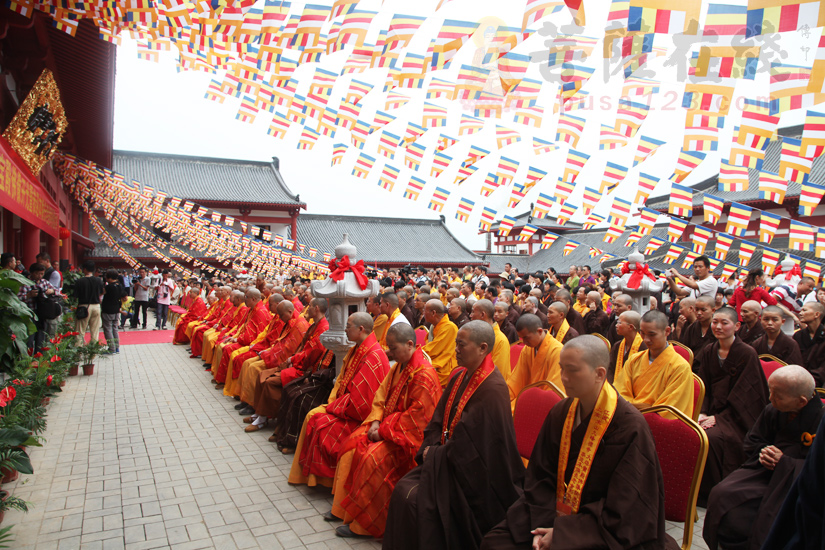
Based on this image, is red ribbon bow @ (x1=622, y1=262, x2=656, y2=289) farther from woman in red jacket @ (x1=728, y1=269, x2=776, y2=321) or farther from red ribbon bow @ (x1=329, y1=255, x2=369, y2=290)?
red ribbon bow @ (x1=329, y1=255, x2=369, y2=290)

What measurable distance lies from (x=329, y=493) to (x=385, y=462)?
1.07m

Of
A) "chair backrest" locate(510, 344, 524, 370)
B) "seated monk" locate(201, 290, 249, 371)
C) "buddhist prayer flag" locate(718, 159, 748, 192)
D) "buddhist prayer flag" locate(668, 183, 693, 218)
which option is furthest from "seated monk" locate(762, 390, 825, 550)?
"buddhist prayer flag" locate(668, 183, 693, 218)

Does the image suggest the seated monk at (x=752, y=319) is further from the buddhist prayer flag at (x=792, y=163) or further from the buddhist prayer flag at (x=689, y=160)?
the buddhist prayer flag at (x=689, y=160)

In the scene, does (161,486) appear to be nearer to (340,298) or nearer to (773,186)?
(340,298)

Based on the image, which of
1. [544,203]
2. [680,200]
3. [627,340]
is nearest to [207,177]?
[544,203]

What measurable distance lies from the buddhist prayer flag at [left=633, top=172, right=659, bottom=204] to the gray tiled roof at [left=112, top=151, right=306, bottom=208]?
2560cm

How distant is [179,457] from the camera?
5.46 metres

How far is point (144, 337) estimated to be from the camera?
15.5m

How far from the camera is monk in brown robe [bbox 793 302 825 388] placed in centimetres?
583

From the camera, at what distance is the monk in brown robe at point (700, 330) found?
5.63m

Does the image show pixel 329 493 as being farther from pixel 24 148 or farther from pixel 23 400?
pixel 24 148

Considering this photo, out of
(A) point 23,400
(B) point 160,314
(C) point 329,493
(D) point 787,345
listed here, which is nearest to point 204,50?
(A) point 23,400

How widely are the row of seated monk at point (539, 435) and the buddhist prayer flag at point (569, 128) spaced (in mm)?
2908

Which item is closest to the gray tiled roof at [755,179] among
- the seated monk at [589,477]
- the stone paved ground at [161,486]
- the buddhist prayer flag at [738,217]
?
the buddhist prayer flag at [738,217]
